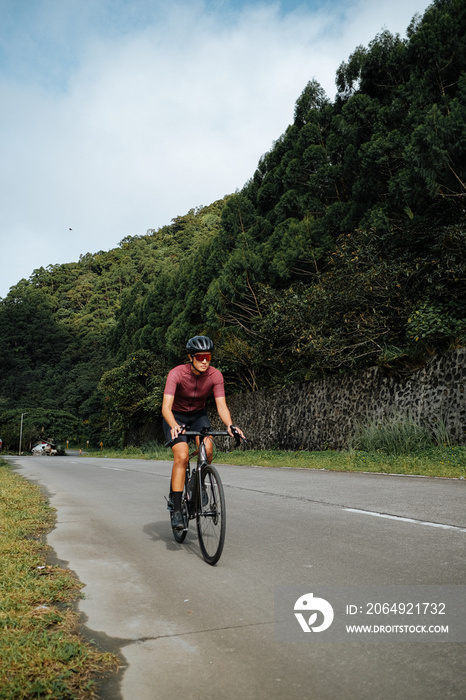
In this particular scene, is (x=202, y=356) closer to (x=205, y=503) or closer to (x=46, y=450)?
(x=205, y=503)

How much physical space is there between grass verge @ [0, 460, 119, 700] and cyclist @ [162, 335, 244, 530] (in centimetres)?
145

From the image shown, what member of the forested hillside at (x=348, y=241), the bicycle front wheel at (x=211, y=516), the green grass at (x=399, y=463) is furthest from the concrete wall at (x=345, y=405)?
the bicycle front wheel at (x=211, y=516)

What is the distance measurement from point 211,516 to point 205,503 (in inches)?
7.8

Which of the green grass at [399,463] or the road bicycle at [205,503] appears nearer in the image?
the road bicycle at [205,503]

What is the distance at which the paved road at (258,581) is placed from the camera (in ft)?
9.68

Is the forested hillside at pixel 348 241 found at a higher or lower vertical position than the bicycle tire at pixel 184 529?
higher

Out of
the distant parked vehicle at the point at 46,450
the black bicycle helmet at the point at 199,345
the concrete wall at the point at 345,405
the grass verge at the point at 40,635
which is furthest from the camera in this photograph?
the distant parked vehicle at the point at 46,450

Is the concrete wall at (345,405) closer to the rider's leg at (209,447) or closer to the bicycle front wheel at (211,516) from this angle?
the rider's leg at (209,447)

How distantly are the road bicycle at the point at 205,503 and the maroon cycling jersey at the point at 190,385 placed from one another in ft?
1.40

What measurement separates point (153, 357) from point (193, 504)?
35.0m

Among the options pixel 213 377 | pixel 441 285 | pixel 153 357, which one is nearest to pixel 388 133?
pixel 441 285

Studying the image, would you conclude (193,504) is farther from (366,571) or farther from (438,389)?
(438,389)

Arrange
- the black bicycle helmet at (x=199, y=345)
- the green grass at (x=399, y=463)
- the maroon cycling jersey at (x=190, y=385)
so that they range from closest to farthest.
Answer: the black bicycle helmet at (x=199, y=345) → the maroon cycling jersey at (x=190, y=385) → the green grass at (x=399, y=463)

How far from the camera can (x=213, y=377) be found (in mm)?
6344
